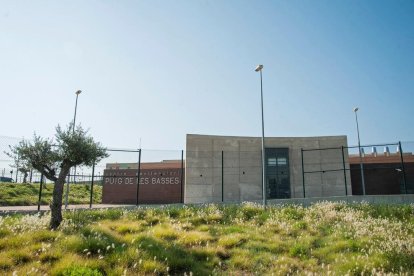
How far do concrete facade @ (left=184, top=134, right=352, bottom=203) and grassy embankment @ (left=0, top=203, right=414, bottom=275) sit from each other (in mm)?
20227

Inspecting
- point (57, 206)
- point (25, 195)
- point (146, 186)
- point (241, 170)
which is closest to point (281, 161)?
point (241, 170)

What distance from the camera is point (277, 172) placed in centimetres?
3931

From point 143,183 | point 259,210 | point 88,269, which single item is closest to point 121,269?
point 88,269

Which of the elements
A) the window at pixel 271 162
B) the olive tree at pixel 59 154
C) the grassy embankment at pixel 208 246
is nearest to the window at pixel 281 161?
Result: the window at pixel 271 162

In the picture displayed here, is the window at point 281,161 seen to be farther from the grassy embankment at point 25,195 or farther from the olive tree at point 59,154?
the olive tree at point 59,154

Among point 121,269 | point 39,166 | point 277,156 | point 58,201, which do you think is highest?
point 277,156

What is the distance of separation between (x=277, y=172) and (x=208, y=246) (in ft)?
99.2

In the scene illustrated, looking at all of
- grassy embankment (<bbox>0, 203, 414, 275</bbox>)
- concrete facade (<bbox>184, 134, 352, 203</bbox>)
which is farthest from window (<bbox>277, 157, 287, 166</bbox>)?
grassy embankment (<bbox>0, 203, 414, 275</bbox>)

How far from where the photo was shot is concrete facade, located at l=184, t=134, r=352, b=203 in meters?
35.2

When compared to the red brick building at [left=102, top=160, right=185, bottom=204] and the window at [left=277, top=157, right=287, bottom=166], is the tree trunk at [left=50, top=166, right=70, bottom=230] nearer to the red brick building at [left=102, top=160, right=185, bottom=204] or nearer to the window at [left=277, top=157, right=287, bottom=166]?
the window at [left=277, top=157, right=287, bottom=166]

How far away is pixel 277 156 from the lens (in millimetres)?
39469

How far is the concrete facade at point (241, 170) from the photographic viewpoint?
115ft

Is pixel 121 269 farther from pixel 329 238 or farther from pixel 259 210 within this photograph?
pixel 259 210

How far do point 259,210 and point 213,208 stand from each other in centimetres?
243
